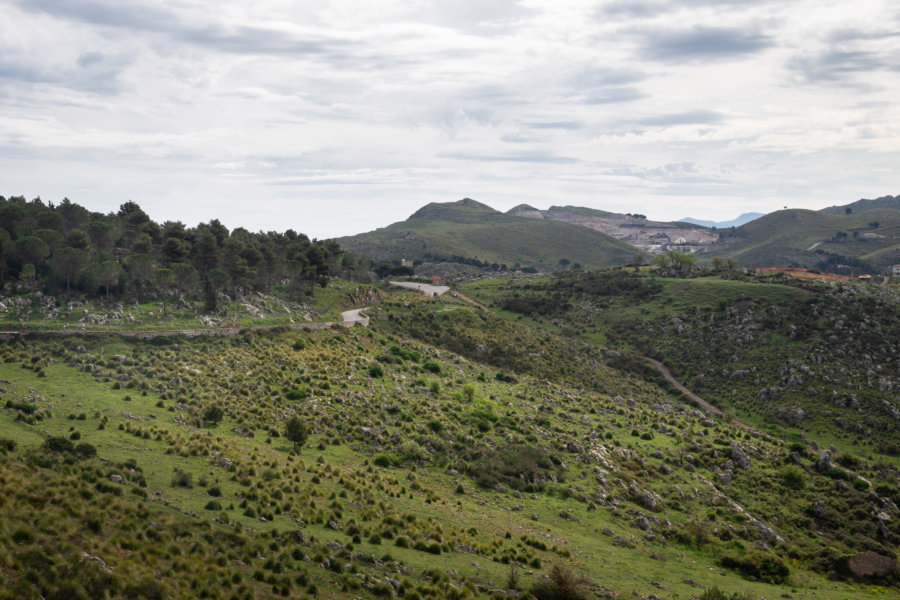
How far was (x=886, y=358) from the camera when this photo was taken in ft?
284

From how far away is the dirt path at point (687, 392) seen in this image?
7812 cm

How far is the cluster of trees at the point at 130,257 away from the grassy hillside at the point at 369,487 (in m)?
19.4

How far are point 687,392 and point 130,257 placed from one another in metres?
87.0

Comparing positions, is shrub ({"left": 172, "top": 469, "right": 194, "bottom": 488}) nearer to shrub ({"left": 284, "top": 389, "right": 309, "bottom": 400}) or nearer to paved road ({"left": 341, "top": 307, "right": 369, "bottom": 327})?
shrub ({"left": 284, "top": 389, "right": 309, "bottom": 400})

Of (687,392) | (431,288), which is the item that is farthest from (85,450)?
(431,288)

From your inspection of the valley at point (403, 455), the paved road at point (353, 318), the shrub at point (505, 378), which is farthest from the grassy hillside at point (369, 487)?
the paved road at point (353, 318)

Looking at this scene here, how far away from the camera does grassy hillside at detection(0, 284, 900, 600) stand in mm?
20578

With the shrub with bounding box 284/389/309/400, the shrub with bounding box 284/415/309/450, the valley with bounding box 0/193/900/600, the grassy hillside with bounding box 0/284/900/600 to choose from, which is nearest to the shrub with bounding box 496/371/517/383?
the valley with bounding box 0/193/900/600

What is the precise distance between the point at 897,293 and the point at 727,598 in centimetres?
11978

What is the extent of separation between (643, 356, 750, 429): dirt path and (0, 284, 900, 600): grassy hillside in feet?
40.0

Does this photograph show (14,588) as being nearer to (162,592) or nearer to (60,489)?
(162,592)

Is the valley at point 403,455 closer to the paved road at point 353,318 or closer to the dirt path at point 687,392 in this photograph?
the dirt path at point 687,392

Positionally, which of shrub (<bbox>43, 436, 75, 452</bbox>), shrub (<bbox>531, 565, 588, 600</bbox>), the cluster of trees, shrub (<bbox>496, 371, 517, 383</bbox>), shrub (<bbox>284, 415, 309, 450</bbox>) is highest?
the cluster of trees

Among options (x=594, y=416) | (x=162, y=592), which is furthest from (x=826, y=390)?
(x=162, y=592)
